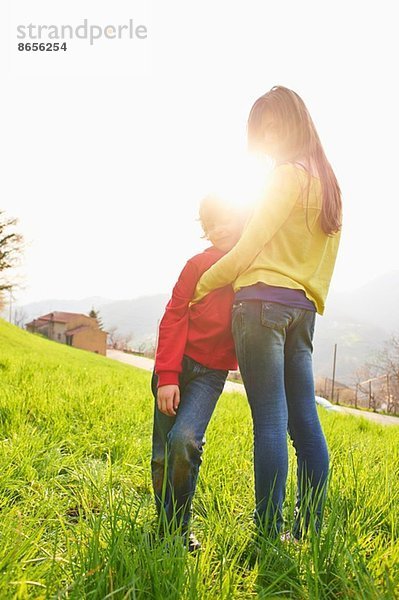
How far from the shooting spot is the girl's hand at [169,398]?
1729 millimetres


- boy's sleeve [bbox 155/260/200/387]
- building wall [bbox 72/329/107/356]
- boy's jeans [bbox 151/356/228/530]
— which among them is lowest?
building wall [bbox 72/329/107/356]

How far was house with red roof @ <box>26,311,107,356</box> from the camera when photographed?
2623 inches

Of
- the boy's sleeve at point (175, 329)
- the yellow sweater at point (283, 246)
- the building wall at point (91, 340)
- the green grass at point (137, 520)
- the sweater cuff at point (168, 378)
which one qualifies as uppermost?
the yellow sweater at point (283, 246)

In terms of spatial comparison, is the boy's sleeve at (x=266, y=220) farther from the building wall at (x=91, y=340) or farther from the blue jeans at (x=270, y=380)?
the building wall at (x=91, y=340)

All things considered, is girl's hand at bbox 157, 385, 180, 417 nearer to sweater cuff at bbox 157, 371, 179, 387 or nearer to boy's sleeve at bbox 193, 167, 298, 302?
sweater cuff at bbox 157, 371, 179, 387

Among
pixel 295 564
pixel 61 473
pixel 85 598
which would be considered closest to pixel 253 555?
pixel 295 564

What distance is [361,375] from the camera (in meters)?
64.8

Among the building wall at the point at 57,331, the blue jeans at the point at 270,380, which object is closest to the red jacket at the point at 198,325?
the blue jeans at the point at 270,380

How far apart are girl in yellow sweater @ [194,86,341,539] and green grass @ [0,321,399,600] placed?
14 centimetres

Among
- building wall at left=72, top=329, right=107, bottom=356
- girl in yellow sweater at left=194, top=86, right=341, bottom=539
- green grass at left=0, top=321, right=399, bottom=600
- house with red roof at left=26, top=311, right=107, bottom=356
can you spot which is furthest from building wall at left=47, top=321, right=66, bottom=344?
girl in yellow sweater at left=194, top=86, right=341, bottom=539

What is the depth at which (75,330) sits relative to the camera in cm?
6706

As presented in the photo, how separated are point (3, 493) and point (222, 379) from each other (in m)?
0.98

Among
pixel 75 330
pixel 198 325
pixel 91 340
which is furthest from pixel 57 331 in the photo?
pixel 198 325

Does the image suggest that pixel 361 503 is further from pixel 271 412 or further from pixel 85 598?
pixel 85 598
